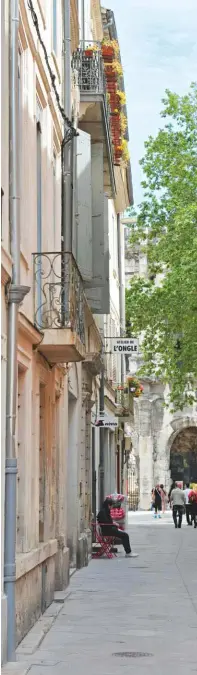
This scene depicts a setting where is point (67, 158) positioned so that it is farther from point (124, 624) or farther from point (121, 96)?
point (121, 96)

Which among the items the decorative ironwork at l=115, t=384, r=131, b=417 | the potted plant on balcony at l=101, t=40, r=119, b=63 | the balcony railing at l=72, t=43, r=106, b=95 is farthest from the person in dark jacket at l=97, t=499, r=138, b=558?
the decorative ironwork at l=115, t=384, r=131, b=417

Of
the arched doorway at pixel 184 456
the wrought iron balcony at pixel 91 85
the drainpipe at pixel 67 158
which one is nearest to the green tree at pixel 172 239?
the wrought iron balcony at pixel 91 85

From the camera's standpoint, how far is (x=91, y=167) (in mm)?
22266

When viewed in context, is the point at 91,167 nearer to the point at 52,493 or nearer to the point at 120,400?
the point at 52,493

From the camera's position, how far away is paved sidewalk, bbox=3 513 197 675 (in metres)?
10.6

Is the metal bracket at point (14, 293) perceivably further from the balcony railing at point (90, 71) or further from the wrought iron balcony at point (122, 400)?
the wrought iron balcony at point (122, 400)

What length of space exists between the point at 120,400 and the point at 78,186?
1936cm

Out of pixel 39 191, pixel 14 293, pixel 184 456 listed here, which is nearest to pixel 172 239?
pixel 39 191

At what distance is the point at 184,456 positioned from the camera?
6047 cm

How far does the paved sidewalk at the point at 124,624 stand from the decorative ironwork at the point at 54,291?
328cm

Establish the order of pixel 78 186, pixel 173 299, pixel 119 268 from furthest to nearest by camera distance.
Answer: pixel 119 268
pixel 173 299
pixel 78 186

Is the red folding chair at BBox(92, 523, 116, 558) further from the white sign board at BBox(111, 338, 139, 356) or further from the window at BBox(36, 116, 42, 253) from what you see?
the window at BBox(36, 116, 42, 253)

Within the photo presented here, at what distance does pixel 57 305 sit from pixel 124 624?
3.63 meters

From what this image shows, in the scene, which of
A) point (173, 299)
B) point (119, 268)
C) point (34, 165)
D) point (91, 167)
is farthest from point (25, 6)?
point (119, 268)
